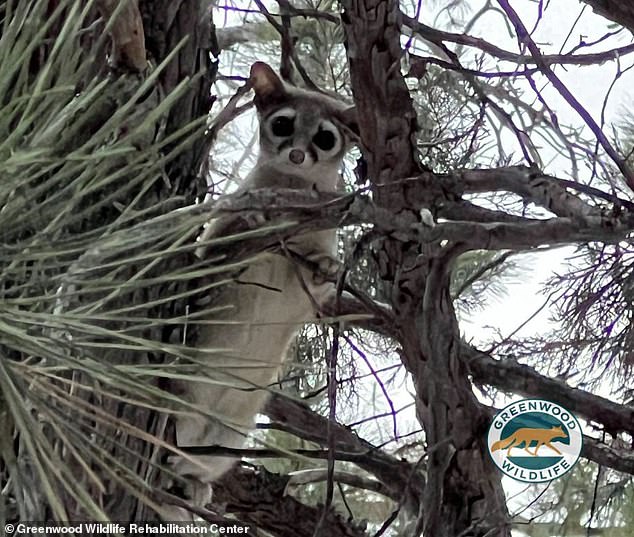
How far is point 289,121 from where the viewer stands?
1.94 m

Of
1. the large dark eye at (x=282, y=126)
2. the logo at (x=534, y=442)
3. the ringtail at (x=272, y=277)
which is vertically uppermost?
Answer: the large dark eye at (x=282, y=126)

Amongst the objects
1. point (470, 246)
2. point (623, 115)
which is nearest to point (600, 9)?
point (470, 246)

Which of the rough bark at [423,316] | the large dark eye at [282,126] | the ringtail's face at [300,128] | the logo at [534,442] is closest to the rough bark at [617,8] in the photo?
the rough bark at [423,316]

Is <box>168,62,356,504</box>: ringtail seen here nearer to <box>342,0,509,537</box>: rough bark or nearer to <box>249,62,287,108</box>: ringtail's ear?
<box>249,62,287,108</box>: ringtail's ear

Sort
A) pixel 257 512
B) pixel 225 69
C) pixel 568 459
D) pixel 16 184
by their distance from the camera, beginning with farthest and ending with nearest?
pixel 225 69 < pixel 257 512 < pixel 568 459 < pixel 16 184

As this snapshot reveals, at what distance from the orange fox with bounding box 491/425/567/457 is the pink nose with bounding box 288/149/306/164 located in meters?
0.79

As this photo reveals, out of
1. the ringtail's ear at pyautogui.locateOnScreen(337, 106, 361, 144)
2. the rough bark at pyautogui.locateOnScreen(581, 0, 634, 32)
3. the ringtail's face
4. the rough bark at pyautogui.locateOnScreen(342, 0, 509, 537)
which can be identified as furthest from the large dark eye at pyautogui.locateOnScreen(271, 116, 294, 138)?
the rough bark at pyautogui.locateOnScreen(581, 0, 634, 32)

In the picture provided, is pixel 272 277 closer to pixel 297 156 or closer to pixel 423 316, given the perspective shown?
pixel 297 156

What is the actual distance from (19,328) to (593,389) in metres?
1.17

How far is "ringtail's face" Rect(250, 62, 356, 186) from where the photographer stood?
1910mm

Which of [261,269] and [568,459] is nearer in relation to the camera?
[568,459]

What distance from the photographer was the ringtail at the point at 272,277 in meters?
1.64

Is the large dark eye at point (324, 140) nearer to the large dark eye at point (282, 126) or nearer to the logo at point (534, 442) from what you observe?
the large dark eye at point (282, 126)

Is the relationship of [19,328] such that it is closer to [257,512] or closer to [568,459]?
[568,459]
